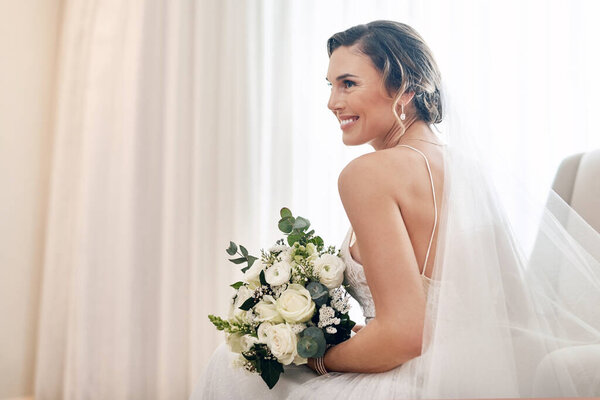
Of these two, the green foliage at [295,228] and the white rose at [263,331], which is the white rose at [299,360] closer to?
the white rose at [263,331]

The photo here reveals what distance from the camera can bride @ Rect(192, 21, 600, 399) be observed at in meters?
1.14

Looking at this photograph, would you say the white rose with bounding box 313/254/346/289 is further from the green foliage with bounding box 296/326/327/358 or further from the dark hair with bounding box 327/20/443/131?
the dark hair with bounding box 327/20/443/131

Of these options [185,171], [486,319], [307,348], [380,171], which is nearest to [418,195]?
[380,171]

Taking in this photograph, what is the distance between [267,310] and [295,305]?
79mm

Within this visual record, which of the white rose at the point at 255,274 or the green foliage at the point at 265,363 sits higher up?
the white rose at the point at 255,274

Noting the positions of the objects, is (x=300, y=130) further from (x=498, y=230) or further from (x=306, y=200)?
(x=498, y=230)

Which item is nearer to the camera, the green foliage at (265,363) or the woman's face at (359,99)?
the green foliage at (265,363)

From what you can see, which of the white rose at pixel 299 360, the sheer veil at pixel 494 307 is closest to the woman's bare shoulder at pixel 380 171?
the sheer veil at pixel 494 307

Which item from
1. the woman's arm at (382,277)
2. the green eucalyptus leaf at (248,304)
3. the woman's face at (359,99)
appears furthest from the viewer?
the woman's face at (359,99)

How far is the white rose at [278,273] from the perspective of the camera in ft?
4.72

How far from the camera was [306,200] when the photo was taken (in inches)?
109

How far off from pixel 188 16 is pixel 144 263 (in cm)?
137

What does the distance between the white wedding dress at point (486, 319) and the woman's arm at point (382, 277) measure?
3cm

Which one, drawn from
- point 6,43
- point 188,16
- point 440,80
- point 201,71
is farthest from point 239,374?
point 6,43
